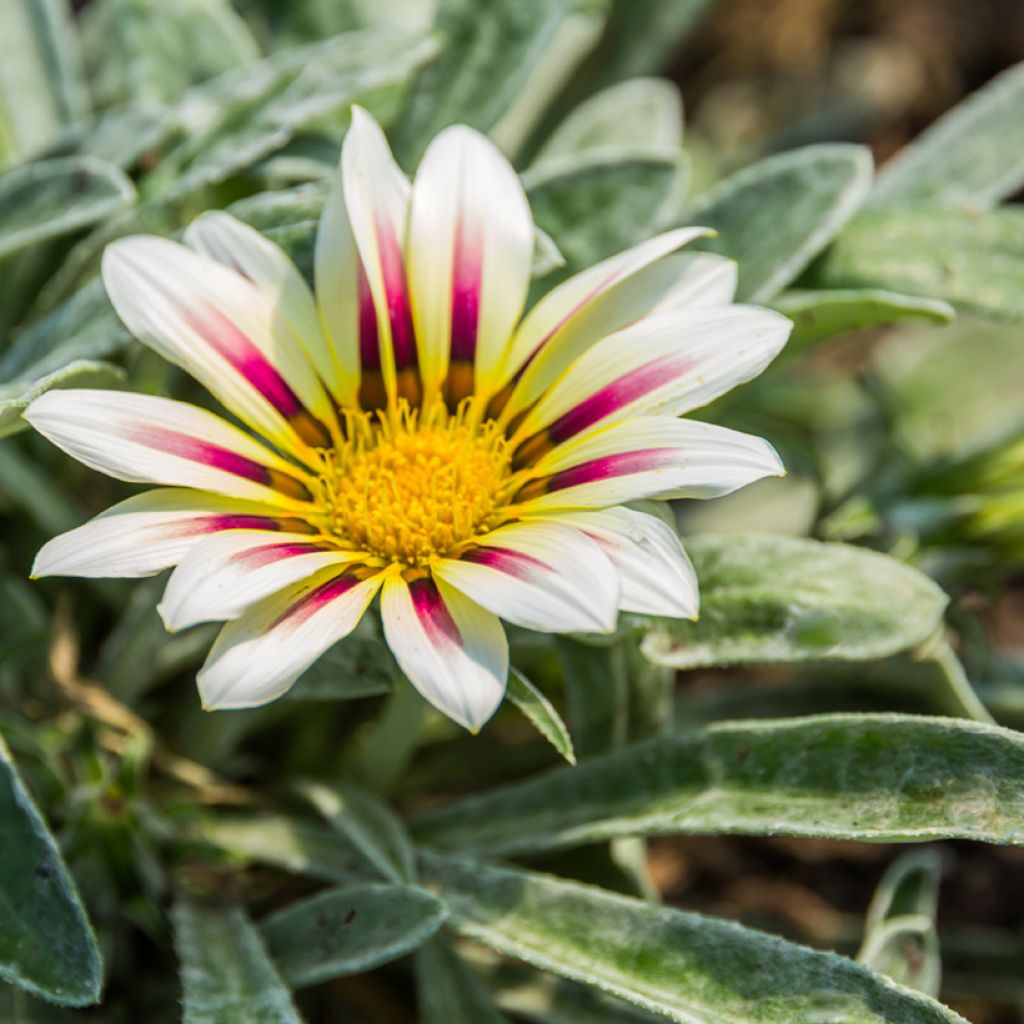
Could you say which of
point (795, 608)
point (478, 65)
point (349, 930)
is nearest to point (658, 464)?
point (795, 608)

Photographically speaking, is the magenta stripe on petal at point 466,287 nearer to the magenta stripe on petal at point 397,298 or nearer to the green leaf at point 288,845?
the magenta stripe on petal at point 397,298

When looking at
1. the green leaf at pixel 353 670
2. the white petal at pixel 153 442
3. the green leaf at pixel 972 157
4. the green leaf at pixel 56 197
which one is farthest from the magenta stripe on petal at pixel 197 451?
the green leaf at pixel 972 157

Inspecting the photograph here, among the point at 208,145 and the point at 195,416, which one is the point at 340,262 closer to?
the point at 195,416

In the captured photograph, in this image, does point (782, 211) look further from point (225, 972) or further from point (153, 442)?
point (225, 972)

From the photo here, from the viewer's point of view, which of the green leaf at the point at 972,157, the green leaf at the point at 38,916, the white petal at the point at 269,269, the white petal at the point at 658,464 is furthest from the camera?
the green leaf at the point at 972,157

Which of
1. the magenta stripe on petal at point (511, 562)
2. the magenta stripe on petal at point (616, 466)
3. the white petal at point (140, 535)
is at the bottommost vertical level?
the magenta stripe on petal at point (511, 562)

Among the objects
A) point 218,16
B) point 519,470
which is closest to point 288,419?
point 519,470

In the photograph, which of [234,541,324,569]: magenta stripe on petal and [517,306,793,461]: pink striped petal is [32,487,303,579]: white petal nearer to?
[234,541,324,569]: magenta stripe on petal
